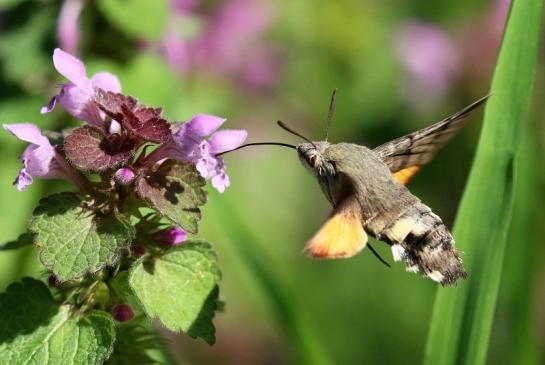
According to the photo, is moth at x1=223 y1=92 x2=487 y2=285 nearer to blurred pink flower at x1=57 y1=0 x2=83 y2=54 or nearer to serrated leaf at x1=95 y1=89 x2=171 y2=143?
serrated leaf at x1=95 y1=89 x2=171 y2=143

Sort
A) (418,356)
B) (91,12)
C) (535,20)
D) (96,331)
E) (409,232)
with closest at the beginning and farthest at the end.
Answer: (96,331)
(409,232)
(535,20)
(91,12)
(418,356)

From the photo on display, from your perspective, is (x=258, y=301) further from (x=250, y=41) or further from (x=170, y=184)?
(x=170, y=184)

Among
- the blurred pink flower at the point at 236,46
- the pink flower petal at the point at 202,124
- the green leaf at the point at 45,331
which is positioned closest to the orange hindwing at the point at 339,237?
the pink flower petal at the point at 202,124

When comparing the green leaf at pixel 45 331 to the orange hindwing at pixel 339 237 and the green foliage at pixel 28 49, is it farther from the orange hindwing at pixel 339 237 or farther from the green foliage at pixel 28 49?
the green foliage at pixel 28 49

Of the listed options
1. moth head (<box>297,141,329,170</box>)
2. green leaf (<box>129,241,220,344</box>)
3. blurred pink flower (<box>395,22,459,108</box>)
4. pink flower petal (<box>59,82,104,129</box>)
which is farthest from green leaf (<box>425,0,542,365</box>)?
blurred pink flower (<box>395,22,459,108</box>)

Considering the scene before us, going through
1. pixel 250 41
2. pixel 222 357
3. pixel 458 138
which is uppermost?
pixel 250 41

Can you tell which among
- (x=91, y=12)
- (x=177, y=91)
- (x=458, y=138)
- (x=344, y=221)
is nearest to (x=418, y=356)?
(x=458, y=138)

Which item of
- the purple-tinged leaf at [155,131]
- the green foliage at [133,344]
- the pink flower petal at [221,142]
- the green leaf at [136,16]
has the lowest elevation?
the green foliage at [133,344]
